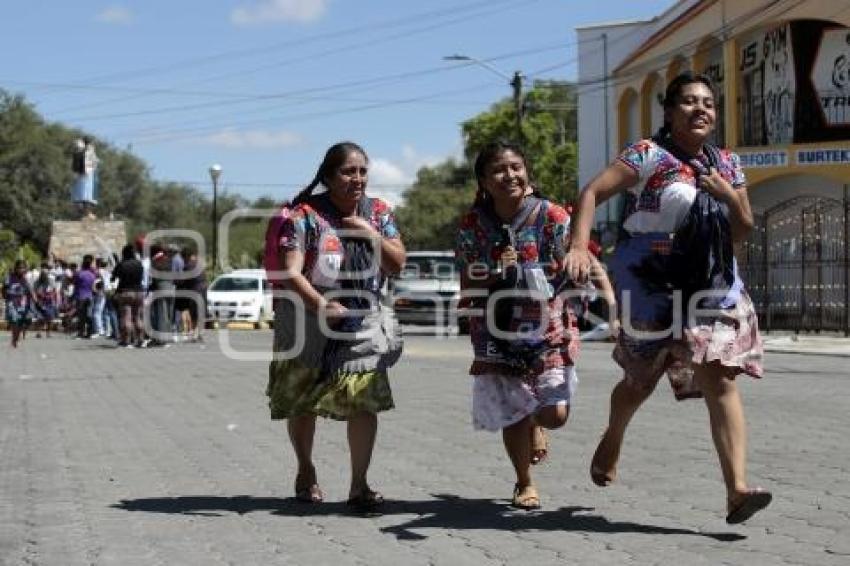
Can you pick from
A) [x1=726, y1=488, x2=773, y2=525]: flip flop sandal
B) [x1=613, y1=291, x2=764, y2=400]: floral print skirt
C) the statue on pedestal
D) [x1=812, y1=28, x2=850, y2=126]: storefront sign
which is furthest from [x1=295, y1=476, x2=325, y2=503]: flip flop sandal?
the statue on pedestal

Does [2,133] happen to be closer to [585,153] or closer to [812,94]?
[585,153]

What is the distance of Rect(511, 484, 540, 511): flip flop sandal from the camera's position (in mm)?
6004

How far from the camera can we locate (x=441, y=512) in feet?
19.8

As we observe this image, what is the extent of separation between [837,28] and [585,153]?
18126 mm

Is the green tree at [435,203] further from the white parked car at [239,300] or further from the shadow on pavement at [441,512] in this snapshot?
the shadow on pavement at [441,512]

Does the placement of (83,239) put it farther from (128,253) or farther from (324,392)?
(324,392)

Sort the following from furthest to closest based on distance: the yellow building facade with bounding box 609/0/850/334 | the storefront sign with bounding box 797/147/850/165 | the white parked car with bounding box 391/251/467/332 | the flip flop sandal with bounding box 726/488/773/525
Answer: the white parked car with bounding box 391/251/467/332, the storefront sign with bounding box 797/147/850/165, the yellow building facade with bounding box 609/0/850/334, the flip flop sandal with bounding box 726/488/773/525

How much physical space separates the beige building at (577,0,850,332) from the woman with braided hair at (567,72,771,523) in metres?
18.3

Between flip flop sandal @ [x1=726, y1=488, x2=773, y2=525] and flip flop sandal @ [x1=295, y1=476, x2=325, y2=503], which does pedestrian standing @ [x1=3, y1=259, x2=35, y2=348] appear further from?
flip flop sandal @ [x1=726, y1=488, x2=773, y2=525]

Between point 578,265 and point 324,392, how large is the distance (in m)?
1.46

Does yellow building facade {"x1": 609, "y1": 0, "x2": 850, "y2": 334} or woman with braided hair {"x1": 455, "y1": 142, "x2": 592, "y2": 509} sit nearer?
woman with braided hair {"x1": 455, "y1": 142, "x2": 592, "y2": 509}

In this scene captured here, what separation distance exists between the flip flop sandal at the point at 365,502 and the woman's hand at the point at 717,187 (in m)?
1.98

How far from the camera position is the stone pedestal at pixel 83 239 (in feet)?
147

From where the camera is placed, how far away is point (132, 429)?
9859mm
